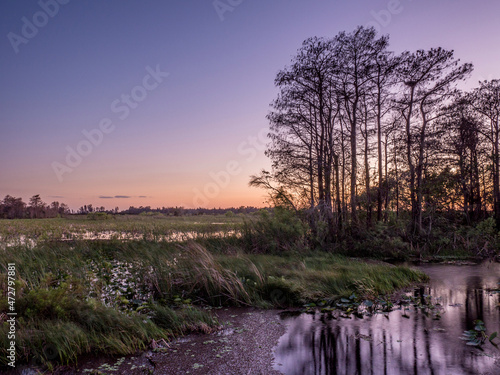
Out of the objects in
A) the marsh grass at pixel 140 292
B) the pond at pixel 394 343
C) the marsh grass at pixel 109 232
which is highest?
the marsh grass at pixel 109 232

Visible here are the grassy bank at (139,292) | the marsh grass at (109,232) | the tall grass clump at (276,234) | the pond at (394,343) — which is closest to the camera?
the pond at (394,343)

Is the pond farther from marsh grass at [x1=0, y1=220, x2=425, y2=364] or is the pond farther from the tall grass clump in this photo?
the tall grass clump

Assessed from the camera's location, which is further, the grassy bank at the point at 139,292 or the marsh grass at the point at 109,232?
the marsh grass at the point at 109,232

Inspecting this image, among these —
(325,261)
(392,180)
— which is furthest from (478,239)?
(325,261)

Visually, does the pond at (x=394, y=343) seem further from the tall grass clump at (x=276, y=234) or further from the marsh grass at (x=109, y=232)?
the marsh grass at (x=109, y=232)

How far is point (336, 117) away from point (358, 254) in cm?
824

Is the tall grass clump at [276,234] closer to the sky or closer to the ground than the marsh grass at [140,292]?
closer to the sky

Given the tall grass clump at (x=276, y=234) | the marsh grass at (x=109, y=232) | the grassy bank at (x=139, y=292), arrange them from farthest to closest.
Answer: the marsh grass at (x=109, y=232)
the tall grass clump at (x=276, y=234)
the grassy bank at (x=139, y=292)

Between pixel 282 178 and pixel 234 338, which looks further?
pixel 282 178

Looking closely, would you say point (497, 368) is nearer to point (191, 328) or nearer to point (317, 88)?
point (191, 328)

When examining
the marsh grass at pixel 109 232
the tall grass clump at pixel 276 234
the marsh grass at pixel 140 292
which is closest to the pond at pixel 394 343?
the marsh grass at pixel 140 292

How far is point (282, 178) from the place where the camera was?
16.9 m

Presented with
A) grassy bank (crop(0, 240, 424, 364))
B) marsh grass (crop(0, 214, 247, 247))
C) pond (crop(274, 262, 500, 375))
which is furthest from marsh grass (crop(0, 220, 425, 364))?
marsh grass (crop(0, 214, 247, 247))

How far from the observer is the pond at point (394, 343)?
4.37m
